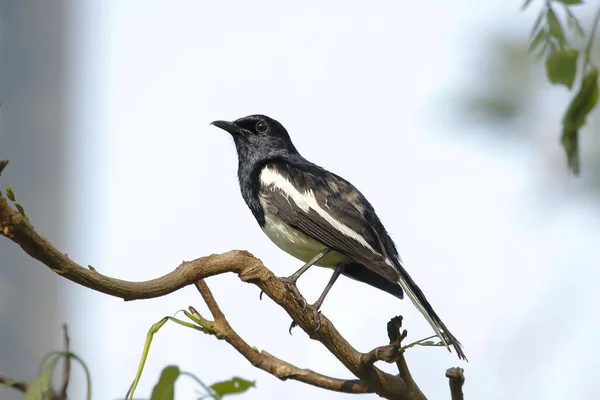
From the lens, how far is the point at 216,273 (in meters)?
2.87

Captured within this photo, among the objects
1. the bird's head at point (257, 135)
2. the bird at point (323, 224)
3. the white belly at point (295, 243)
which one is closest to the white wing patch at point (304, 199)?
the bird at point (323, 224)

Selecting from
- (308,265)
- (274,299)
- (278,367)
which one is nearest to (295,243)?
(308,265)

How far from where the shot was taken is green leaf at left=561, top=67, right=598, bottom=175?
2002 millimetres

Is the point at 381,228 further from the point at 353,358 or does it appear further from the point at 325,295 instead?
the point at 353,358

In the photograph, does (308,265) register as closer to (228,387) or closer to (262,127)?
(262,127)

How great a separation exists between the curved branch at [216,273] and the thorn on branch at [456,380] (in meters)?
0.47

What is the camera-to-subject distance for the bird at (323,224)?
15.3ft

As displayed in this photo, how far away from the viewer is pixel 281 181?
17.1ft

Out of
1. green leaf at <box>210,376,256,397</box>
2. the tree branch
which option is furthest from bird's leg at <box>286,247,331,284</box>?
green leaf at <box>210,376,256,397</box>

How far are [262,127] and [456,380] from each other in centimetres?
364

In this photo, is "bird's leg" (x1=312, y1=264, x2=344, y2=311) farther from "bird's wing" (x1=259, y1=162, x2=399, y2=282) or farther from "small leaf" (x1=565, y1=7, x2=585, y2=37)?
"small leaf" (x1=565, y1=7, x2=585, y2=37)

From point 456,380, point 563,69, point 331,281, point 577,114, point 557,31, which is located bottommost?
point 456,380

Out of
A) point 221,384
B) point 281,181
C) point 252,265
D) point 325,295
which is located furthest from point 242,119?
point 221,384

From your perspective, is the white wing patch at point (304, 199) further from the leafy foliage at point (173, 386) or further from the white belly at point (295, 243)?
the leafy foliage at point (173, 386)
